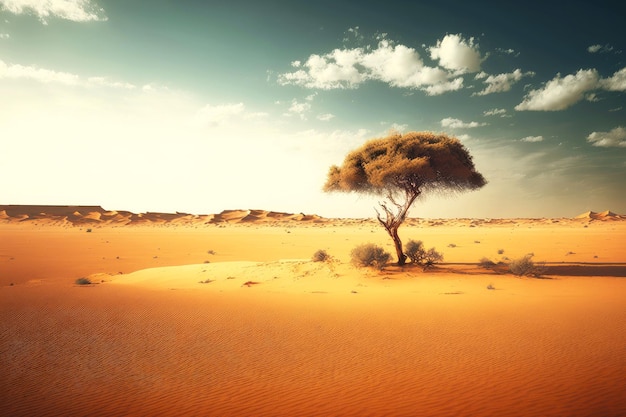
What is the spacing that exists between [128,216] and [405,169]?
3640 inches

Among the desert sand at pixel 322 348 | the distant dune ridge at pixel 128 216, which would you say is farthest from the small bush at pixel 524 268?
the distant dune ridge at pixel 128 216

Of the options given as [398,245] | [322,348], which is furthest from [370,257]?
[322,348]

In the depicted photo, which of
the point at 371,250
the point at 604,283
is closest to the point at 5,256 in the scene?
the point at 371,250

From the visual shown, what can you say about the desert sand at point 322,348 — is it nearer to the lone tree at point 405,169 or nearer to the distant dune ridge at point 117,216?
the lone tree at point 405,169

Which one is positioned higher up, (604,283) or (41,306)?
(604,283)

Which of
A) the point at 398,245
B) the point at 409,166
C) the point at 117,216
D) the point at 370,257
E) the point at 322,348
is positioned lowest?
the point at 322,348

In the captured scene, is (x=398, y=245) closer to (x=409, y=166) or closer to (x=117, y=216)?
(x=409, y=166)

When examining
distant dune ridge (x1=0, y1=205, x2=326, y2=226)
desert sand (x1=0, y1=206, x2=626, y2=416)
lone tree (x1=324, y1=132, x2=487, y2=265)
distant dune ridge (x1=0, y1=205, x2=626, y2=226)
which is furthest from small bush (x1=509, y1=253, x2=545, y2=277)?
distant dune ridge (x1=0, y1=205, x2=326, y2=226)

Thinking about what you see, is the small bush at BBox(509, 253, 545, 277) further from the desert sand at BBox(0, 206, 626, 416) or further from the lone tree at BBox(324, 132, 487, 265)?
the lone tree at BBox(324, 132, 487, 265)

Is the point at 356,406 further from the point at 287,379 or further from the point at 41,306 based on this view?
the point at 41,306

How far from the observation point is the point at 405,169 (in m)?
16.2

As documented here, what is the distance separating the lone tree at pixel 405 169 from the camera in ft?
55.0

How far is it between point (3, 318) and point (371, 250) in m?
13.7

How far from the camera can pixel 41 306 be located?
408 inches
